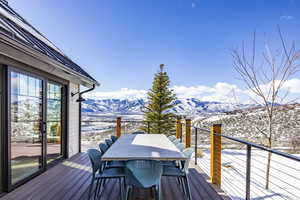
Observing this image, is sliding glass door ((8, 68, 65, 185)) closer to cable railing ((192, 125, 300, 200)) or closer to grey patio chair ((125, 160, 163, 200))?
grey patio chair ((125, 160, 163, 200))

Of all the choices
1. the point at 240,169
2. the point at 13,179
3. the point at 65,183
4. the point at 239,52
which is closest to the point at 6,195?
the point at 13,179

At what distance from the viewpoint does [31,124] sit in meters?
3.40

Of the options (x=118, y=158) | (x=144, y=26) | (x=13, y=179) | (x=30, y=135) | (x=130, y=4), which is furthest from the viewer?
(x=144, y=26)

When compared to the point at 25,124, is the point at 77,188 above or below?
below

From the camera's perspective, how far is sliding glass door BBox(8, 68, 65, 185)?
2934 millimetres

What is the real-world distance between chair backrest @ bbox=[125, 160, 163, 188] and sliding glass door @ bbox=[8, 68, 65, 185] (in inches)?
85.1

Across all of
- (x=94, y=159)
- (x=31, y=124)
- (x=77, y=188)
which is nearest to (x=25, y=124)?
(x=31, y=124)

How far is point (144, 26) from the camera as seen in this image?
8.63 metres

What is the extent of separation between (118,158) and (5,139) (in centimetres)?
196

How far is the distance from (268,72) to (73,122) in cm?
617

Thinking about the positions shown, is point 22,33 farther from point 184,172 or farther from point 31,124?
point 184,172

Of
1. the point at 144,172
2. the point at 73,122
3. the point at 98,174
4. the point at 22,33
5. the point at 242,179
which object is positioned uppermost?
the point at 22,33

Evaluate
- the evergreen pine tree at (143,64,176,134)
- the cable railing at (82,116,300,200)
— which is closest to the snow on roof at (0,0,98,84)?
the cable railing at (82,116,300,200)

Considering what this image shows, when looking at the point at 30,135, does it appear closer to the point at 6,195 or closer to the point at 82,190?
the point at 6,195
